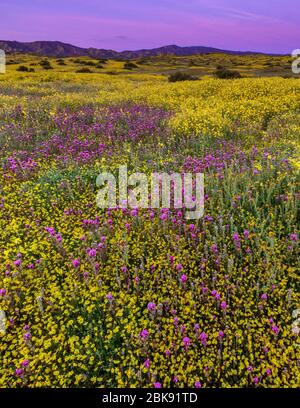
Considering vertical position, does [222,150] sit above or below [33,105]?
below

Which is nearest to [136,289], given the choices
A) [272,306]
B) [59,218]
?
[272,306]

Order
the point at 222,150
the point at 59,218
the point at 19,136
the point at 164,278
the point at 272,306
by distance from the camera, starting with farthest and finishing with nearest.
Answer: the point at 19,136
the point at 222,150
the point at 59,218
the point at 164,278
the point at 272,306

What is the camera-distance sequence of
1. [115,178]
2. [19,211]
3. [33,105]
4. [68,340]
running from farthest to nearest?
1. [33,105]
2. [115,178]
3. [19,211]
4. [68,340]

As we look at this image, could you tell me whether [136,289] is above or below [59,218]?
below

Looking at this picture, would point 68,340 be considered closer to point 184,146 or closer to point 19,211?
point 19,211

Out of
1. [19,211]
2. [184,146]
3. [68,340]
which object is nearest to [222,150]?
[184,146]

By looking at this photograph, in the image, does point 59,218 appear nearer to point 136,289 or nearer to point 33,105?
point 136,289

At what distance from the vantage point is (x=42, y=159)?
28.3 feet

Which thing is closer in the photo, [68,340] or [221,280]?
[68,340]

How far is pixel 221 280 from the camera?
404cm

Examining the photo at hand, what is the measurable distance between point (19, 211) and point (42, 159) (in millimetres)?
2987

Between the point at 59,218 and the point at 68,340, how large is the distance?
261 cm
